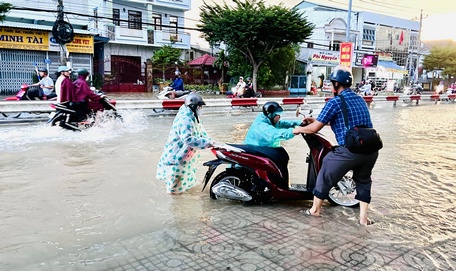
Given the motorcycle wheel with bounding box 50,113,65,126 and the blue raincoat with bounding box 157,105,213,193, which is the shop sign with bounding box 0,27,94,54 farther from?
the blue raincoat with bounding box 157,105,213,193

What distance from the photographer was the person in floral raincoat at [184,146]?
445 centimetres

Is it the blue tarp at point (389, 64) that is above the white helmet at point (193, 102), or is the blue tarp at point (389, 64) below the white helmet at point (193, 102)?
above

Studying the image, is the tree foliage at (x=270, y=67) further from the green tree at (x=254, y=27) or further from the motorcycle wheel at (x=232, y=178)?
the motorcycle wheel at (x=232, y=178)

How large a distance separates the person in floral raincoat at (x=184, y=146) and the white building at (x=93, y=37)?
50.6 ft

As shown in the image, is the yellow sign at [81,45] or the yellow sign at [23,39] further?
the yellow sign at [81,45]

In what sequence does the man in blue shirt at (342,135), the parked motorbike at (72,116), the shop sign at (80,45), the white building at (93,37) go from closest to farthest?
the man in blue shirt at (342,135) < the parked motorbike at (72,116) < the white building at (93,37) < the shop sign at (80,45)

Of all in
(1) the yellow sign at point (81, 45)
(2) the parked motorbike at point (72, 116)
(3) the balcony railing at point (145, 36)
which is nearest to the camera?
(2) the parked motorbike at point (72, 116)

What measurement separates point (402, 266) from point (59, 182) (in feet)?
15.0

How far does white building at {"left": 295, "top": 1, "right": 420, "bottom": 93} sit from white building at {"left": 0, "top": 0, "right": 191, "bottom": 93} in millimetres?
13945

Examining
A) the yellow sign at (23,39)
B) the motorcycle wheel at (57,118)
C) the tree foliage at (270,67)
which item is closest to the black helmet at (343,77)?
the motorcycle wheel at (57,118)

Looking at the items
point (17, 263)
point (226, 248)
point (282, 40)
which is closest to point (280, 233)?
point (226, 248)

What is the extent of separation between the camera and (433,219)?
4336mm

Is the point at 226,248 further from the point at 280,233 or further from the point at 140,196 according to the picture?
the point at 140,196

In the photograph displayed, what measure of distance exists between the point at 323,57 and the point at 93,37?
21.2 meters
